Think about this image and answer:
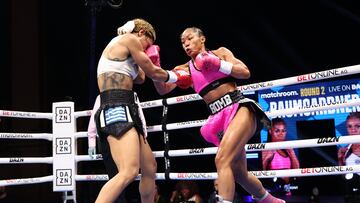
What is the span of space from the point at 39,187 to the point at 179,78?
4823 mm

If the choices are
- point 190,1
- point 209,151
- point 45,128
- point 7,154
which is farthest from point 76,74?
point 209,151

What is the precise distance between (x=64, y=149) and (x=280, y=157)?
12.3ft

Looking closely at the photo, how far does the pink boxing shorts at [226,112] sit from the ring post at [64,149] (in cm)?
169

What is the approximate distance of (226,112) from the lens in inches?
114

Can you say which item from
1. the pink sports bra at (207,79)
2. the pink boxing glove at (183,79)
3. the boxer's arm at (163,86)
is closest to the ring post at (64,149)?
the boxer's arm at (163,86)

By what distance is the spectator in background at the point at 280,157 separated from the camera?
6918 mm

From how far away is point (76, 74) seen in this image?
7574 mm

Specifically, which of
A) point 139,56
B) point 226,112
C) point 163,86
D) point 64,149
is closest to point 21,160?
point 64,149

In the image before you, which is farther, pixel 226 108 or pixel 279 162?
pixel 279 162

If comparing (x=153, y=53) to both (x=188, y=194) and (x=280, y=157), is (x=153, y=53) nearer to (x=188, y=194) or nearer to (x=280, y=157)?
(x=188, y=194)

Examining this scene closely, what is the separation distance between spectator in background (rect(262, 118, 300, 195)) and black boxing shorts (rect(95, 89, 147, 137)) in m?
4.50

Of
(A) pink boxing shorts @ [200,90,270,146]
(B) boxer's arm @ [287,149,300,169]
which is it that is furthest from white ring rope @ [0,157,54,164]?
(B) boxer's arm @ [287,149,300,169]

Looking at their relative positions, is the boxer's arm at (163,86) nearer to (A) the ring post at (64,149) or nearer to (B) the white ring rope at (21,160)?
(A) the ring post at (64,149)

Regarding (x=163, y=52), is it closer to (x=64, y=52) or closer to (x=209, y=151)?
(x=64, y=52)
